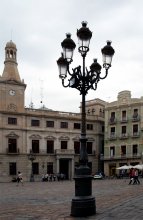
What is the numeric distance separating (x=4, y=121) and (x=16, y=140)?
338 cm

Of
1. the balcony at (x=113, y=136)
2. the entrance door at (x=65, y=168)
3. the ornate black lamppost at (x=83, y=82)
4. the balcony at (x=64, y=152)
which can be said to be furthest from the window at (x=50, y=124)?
the ornate black lamppost at (x=83, y=82)

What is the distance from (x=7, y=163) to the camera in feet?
189

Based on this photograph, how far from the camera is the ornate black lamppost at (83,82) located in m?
11.9

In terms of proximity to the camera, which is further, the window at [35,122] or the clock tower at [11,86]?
the window at [35,122]

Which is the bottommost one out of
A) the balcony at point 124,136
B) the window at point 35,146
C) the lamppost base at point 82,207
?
the lamppost base at point 82,207

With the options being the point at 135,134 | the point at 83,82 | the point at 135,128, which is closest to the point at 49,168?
the point at 135,134

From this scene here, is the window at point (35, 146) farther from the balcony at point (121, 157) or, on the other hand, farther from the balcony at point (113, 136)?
the balcony at point (113, 136)

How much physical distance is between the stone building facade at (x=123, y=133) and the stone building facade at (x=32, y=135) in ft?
7.83

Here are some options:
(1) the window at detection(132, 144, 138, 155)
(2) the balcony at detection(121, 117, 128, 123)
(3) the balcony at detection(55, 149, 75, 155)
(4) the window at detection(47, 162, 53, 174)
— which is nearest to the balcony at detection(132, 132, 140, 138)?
(1) the window at detection(132, 144, 138, 155)

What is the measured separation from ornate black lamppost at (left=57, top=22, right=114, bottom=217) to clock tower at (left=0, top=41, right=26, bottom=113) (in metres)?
44.7

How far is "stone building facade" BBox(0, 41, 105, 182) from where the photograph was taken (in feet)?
191

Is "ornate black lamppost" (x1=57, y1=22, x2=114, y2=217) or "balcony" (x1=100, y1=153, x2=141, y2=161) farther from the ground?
"ornate black lamppost" (x1=57, y1=22, x2=114, y2=217)

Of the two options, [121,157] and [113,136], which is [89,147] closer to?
[113,136]

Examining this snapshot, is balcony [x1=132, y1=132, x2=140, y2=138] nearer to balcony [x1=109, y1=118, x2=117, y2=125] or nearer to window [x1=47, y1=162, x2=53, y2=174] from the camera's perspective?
balcony [x1=109, y1=118, x2=117, y2=125]
